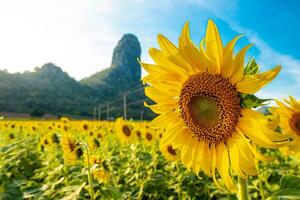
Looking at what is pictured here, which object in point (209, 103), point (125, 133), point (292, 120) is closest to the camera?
point (209, 103)

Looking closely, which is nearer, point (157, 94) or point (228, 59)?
point (228, 59)

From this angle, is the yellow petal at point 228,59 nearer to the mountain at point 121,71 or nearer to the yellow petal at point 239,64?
the yellow petal at point 239,64

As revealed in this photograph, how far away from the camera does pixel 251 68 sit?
1.94 m

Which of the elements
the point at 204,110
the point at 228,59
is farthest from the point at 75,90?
the point at 228,59

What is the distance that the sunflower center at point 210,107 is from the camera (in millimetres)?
2096

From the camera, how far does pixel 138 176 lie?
18.7 feet

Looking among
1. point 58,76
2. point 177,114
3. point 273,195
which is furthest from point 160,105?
point 58,76

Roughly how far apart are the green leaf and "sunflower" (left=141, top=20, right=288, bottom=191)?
17cm

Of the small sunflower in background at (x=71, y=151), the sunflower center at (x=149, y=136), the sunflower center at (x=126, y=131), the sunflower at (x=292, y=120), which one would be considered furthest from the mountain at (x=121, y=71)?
the sunflower at (x=292, y=120)

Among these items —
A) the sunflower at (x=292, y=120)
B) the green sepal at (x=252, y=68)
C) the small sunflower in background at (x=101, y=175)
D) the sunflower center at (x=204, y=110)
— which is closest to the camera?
the green sepal at (x=252, y=68)

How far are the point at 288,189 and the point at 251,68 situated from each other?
0.64 metres

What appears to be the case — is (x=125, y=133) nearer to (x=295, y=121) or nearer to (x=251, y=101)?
(x=295, y=121)

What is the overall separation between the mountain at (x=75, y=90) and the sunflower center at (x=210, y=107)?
4824cm

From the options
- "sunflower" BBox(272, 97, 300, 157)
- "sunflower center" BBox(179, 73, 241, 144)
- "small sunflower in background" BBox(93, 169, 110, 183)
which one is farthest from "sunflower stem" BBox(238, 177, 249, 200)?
"small sunflower in background" BBox(93, 169, 110, 183)
